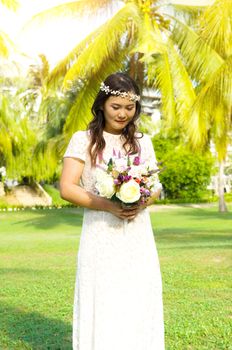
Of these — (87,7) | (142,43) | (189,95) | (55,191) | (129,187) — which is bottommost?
(55,191)

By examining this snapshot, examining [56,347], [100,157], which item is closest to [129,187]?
[100,157]

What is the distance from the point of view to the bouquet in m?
3.48

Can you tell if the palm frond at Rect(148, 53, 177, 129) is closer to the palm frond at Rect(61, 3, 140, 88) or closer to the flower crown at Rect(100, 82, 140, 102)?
the palm frond at Rect(61, 3, 140, 88)

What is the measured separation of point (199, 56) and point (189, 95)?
3.70ft

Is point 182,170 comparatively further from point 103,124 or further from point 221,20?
point 103,124

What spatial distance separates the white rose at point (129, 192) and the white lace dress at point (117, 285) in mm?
277

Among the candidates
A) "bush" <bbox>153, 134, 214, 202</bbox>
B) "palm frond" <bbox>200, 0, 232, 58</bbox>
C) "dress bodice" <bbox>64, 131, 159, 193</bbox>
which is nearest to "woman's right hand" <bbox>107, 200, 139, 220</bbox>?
"dress bodice" <bbox>64, 131, 159, 193</bbox>

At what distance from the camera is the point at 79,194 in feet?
12.1

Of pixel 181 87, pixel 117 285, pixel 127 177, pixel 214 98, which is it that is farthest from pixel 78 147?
pixel 181 87

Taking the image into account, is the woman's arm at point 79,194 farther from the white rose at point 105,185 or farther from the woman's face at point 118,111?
the woman's face at point 118,111

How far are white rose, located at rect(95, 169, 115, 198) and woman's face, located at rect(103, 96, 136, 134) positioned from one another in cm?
35

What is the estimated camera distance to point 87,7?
1964cm

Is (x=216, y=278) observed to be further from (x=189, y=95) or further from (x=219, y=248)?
(x=189, y=95)

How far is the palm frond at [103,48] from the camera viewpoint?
714 inches
